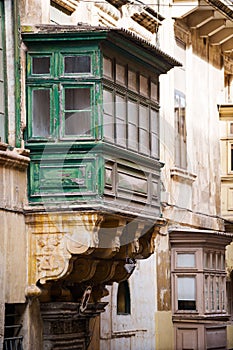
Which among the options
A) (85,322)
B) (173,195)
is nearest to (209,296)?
(173,195)

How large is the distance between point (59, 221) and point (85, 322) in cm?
305

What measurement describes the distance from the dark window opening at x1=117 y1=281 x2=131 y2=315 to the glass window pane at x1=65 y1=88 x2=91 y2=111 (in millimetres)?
6006

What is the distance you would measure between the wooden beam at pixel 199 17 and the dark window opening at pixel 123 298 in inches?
262

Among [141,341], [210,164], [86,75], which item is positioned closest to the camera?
[86,75]

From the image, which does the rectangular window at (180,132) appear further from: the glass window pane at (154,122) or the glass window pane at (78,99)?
the glass window pane at (78,99)

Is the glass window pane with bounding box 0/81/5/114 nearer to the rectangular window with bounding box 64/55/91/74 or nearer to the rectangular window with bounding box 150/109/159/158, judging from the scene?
the rectangular window with bounding box 64/55/91/74

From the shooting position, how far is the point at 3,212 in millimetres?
17703

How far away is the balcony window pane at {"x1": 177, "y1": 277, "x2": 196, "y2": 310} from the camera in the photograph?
1029 inches

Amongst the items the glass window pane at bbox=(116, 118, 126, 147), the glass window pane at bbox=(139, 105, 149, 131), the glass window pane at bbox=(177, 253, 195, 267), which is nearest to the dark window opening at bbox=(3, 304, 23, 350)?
the glass window pane at bbox=(116, 118, 126, 147)

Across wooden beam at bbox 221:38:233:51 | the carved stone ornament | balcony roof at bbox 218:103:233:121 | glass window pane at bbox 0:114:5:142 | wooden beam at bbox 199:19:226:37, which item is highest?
wooden beam at bbox 199:19:226:37

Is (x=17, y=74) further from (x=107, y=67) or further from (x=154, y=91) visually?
(x=154, y=91)

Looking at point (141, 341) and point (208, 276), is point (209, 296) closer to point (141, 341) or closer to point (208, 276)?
point (208, 276)

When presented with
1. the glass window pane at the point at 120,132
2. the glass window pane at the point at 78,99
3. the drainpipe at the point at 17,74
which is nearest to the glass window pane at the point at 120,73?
the glass window pane at the point at 120,132

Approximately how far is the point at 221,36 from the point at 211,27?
710 mm
